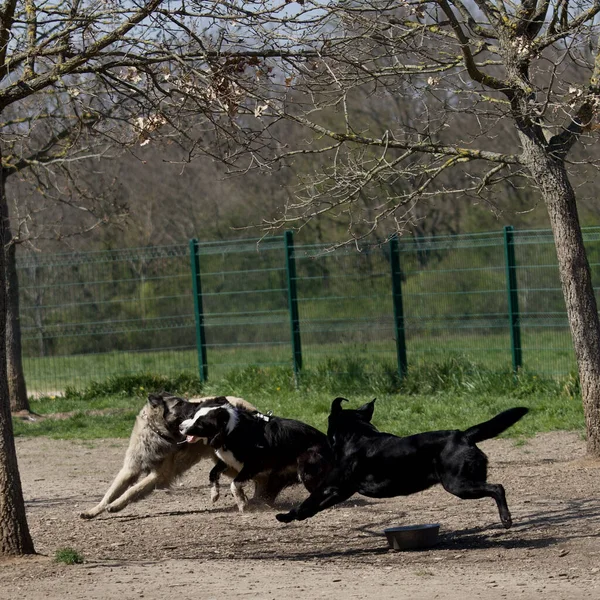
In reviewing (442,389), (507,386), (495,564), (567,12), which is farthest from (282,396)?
(495,564)

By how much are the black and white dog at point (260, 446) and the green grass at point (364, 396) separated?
9.60 ft

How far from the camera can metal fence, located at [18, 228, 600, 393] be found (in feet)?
43.4

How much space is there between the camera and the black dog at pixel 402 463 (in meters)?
6.43

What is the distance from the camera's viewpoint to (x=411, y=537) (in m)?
6.39

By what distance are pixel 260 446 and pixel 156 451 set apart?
947mm

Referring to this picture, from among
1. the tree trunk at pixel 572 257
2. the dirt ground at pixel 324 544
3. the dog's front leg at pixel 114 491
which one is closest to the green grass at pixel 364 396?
the dirt ground at pixel 324 544

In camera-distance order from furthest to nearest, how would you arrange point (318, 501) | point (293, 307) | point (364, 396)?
point (293, 307), point (364, 396), point (318, 501)

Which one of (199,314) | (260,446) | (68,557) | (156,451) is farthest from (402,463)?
(199,314)

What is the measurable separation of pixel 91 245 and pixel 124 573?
19.0m

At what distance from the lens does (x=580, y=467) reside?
8.55m

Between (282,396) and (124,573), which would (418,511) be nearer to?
(124,573)

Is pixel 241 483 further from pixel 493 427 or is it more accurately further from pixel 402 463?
pixel 493 427

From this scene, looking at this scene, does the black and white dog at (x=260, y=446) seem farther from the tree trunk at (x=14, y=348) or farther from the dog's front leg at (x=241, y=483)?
the tree trunk at (x=14, y=348)

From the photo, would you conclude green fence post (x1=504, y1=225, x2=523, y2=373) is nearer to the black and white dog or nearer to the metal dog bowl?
the black and white dog
